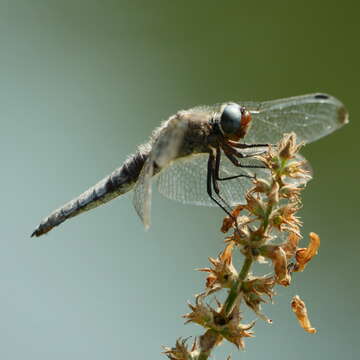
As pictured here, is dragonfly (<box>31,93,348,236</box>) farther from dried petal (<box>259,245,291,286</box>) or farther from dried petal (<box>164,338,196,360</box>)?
dried petal (<box>164,338,196,360</box>)

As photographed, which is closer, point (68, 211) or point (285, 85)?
point (68, 211)

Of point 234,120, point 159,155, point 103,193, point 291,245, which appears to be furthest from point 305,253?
point 103,193

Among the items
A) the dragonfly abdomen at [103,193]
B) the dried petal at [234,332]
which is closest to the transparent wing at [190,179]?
the dragonfly abdomen at [103,193]

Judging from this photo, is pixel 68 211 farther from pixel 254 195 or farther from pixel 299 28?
pixel 299 28

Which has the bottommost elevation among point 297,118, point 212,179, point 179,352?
point 179,352

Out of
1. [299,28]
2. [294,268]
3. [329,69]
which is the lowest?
[294,268]

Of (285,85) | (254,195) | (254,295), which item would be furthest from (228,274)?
(285,85)

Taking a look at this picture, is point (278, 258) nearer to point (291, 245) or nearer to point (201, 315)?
point (291, 245)
